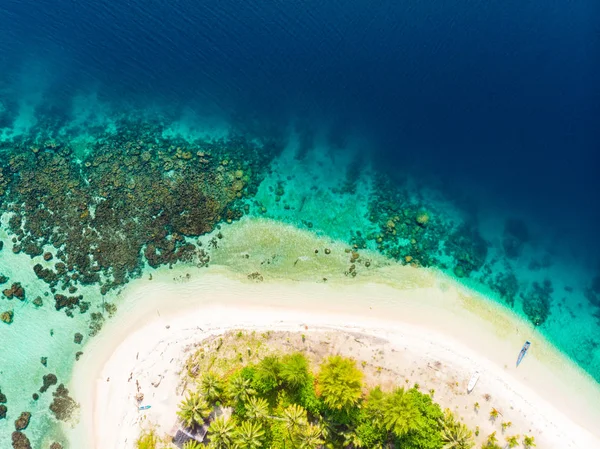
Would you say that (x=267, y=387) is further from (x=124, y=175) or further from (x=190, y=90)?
(x=190, y=90)

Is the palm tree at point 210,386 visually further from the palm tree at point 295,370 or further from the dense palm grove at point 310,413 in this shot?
the palm tree at point 295,370

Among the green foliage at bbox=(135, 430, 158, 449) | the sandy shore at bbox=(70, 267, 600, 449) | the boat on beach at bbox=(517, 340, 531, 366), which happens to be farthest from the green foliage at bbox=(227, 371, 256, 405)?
the boat on beach at bbox=(517, 340, 531, 366)

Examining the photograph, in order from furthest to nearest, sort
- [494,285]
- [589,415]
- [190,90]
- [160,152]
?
[190,90] → [160,152] → [494,285] → [589,415]

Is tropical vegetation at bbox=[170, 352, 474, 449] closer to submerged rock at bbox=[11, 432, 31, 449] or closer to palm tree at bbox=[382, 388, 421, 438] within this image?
palm tree at bbox=[382, 388, 421, 438]

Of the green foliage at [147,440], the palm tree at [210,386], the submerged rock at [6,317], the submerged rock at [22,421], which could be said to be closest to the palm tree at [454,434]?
the palm tree at [210,386]

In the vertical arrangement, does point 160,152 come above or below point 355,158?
below

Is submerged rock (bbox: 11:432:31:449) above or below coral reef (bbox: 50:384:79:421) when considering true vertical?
below

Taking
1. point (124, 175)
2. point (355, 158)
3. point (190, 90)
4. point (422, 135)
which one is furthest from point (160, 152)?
point (422, 135)

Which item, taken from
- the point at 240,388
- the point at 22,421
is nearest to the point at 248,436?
the point at 240,388
